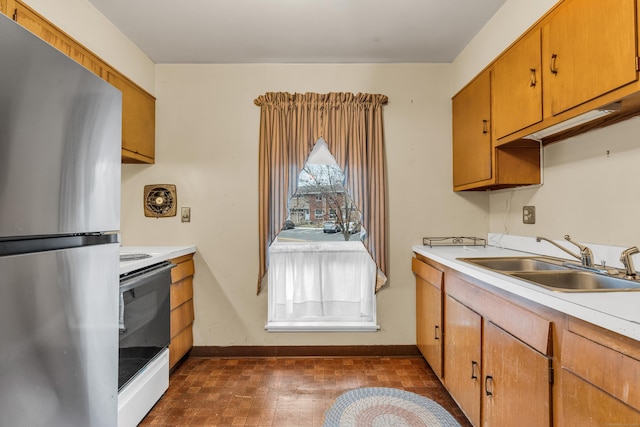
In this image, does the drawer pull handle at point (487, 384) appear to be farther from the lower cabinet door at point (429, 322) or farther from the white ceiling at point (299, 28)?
the white ceiling at point (299, 28)

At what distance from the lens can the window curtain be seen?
2.63 metres

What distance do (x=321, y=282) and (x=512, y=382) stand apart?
1.65m

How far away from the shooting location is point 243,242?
2.71 metres

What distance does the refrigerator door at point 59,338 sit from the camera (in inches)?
23.3

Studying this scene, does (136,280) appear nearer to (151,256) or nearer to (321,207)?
(151,256)

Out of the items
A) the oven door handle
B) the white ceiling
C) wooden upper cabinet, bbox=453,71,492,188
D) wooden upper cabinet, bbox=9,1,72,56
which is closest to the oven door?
the oven door handle

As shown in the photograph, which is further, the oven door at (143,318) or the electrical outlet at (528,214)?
the electrical outlet at (528,214)

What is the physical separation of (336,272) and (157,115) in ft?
6.60

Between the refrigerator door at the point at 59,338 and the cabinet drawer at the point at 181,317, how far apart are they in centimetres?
150

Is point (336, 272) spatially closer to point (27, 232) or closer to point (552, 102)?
point (552, 102)

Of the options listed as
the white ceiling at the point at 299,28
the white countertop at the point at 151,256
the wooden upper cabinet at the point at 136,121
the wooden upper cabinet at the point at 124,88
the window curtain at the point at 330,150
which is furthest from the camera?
the window curtain at the point at 330,150

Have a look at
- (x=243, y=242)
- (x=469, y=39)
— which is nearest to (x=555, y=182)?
(x=469, y=39)

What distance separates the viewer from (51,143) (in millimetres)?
678

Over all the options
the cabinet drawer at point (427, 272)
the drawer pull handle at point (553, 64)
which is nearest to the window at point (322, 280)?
the cabinet drawer at point (427, 272)
